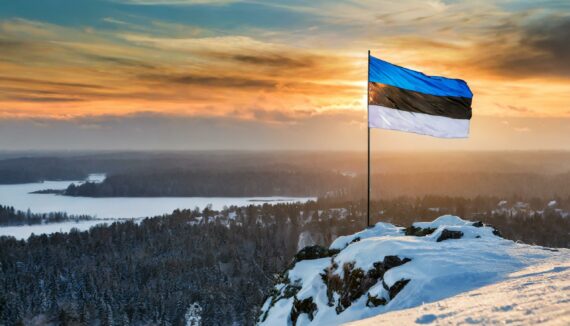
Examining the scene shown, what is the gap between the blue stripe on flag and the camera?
2945 centimetres

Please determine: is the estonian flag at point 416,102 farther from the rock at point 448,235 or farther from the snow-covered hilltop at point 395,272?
the rock at point 448,235

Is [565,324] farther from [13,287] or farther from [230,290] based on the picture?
[13,287]

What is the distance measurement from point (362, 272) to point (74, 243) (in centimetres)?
20173

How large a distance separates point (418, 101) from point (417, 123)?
1.44 m

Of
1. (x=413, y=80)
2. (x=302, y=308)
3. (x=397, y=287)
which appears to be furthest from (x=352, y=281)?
(x=413, y=80)

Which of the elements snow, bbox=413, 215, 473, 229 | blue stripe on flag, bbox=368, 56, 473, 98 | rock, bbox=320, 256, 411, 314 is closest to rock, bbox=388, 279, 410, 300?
rock, bbox=320, 256, 411, 314

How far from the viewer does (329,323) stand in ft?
72.3

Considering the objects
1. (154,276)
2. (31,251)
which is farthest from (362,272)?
(31,251)

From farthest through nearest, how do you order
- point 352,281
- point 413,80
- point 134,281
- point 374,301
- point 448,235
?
1. point 134,281
2. point 413,80
3. point 448,235
4. point 352,281
5. point 374,301

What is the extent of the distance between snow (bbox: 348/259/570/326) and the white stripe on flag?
44.0ft

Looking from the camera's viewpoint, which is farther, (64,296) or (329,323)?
(64,296)

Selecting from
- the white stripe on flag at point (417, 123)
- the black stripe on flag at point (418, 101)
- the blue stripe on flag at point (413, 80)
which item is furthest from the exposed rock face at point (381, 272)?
the blue stripe on flag at point (413, 80)

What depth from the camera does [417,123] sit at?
1179 inches

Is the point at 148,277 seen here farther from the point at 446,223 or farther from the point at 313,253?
the point at 446,223
